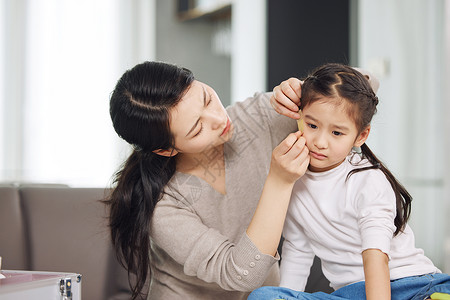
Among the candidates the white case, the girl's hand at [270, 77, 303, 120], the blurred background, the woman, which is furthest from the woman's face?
the blurred background

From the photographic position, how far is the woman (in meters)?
1.25

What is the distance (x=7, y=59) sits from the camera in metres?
4.31

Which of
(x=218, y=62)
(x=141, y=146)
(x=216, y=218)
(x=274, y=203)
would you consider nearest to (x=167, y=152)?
(x=141, y=146)

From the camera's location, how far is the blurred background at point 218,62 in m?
3.09

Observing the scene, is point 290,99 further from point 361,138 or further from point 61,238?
point 61,238

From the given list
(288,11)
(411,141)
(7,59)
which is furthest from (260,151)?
(7,59)

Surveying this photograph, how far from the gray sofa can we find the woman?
0.14m

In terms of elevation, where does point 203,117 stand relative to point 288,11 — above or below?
below

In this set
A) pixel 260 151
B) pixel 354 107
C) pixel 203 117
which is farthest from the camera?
pixel 260 151

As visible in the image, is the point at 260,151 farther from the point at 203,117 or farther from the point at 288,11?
the point at 288,11

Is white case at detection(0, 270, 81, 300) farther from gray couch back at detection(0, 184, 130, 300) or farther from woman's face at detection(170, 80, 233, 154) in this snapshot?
gray couch back at detection(0, 184, 130, 300)

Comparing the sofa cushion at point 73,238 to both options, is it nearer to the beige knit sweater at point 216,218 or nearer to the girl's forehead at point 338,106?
the beige knit sweater at point 216,218

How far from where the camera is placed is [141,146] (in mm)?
1440

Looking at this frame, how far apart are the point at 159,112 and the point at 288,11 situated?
3017 millimetres
